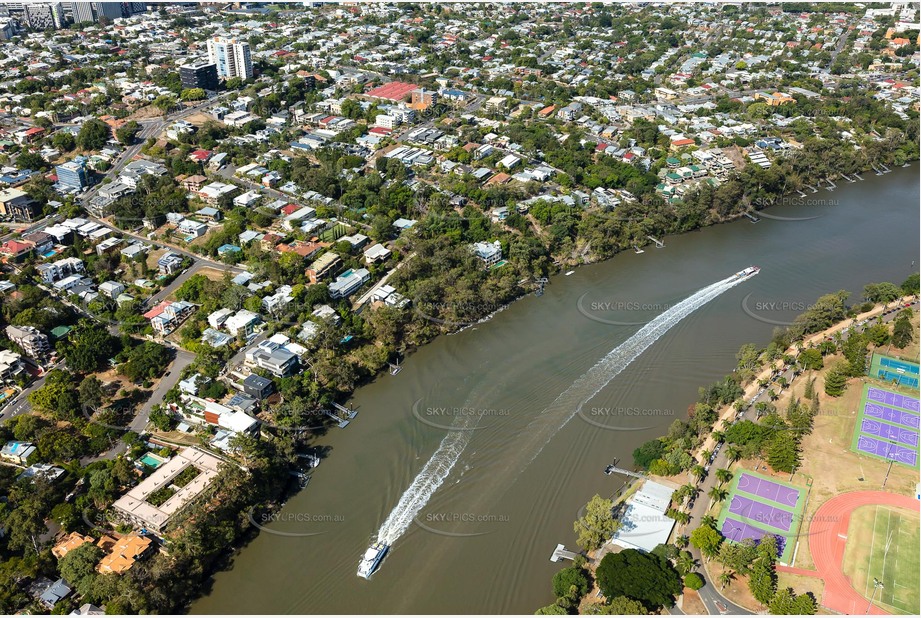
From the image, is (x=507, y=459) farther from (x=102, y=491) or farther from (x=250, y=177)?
(x=250, y=177)

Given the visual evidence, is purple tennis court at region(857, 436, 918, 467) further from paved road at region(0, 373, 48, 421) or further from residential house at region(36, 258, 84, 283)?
residential house at region(36, 258, 84, 283)

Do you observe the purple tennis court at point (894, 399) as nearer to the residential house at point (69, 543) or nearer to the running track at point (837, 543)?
the running track at point (837, 543)

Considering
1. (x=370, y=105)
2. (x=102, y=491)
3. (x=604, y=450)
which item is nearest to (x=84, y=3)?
(x=370, y=105)

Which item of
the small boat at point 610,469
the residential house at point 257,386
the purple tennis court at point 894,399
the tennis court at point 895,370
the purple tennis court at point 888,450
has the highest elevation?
the residential house at point 257,386

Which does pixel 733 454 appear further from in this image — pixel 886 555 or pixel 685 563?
→ pixel 685 563

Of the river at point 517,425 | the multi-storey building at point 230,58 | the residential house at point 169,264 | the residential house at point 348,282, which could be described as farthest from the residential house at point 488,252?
the multi-storey building at point 230,58
